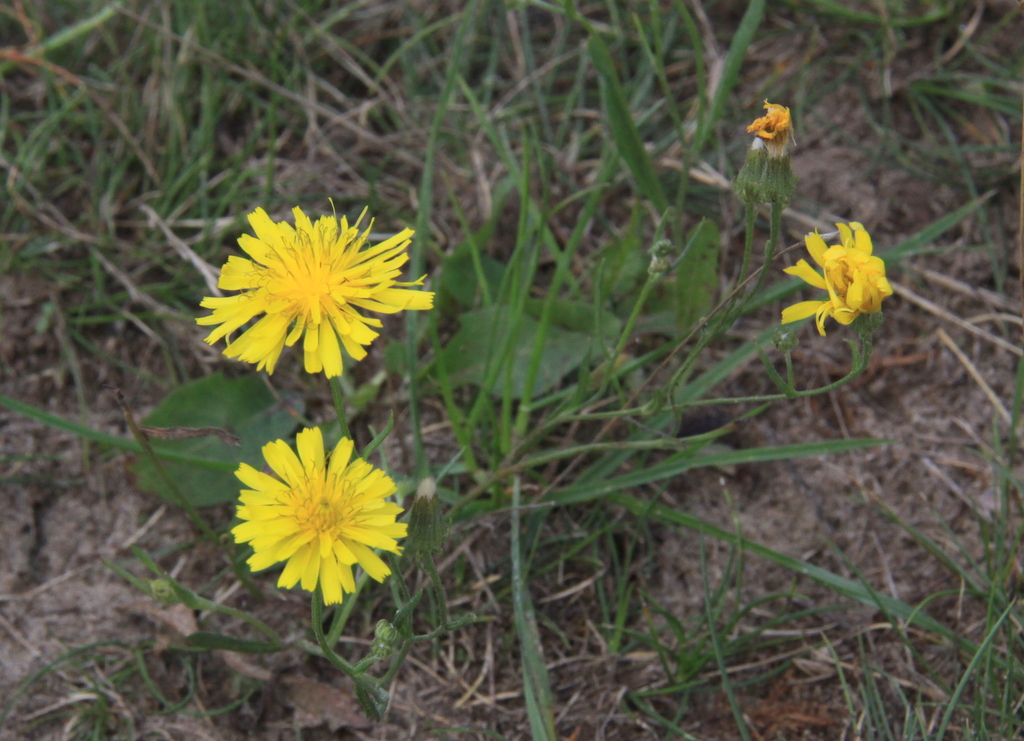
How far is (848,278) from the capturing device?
68.7 inches

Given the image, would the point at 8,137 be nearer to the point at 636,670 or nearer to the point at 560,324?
Answer: the point at 560,324

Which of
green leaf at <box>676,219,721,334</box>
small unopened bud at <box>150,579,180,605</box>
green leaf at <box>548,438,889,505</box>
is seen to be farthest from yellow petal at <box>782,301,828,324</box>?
small unopened bud at <box>150,579,180,605</box>

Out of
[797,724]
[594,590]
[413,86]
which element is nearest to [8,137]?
[413,86]

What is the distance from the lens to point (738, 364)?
2.54 meters

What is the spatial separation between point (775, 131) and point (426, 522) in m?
1.14

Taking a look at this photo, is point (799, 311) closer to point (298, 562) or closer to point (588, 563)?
point (588, 563)

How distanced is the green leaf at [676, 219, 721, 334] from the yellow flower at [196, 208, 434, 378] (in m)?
1.11

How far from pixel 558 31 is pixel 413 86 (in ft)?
2.06

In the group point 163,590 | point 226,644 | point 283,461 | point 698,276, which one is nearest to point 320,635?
point 283,461

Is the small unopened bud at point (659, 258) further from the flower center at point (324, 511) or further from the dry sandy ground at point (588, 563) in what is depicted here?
the flower center at point (324, 511)

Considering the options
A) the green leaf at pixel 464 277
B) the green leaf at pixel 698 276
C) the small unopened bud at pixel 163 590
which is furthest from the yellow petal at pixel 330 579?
the green leaf at pixel 698 276

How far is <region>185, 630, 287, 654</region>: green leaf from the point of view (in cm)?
211

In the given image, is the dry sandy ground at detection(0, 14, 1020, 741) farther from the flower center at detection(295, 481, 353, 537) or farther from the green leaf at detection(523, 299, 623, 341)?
the flower center at detection(295, 481, 353, 537)

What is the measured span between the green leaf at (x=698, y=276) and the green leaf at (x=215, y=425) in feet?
4.25
